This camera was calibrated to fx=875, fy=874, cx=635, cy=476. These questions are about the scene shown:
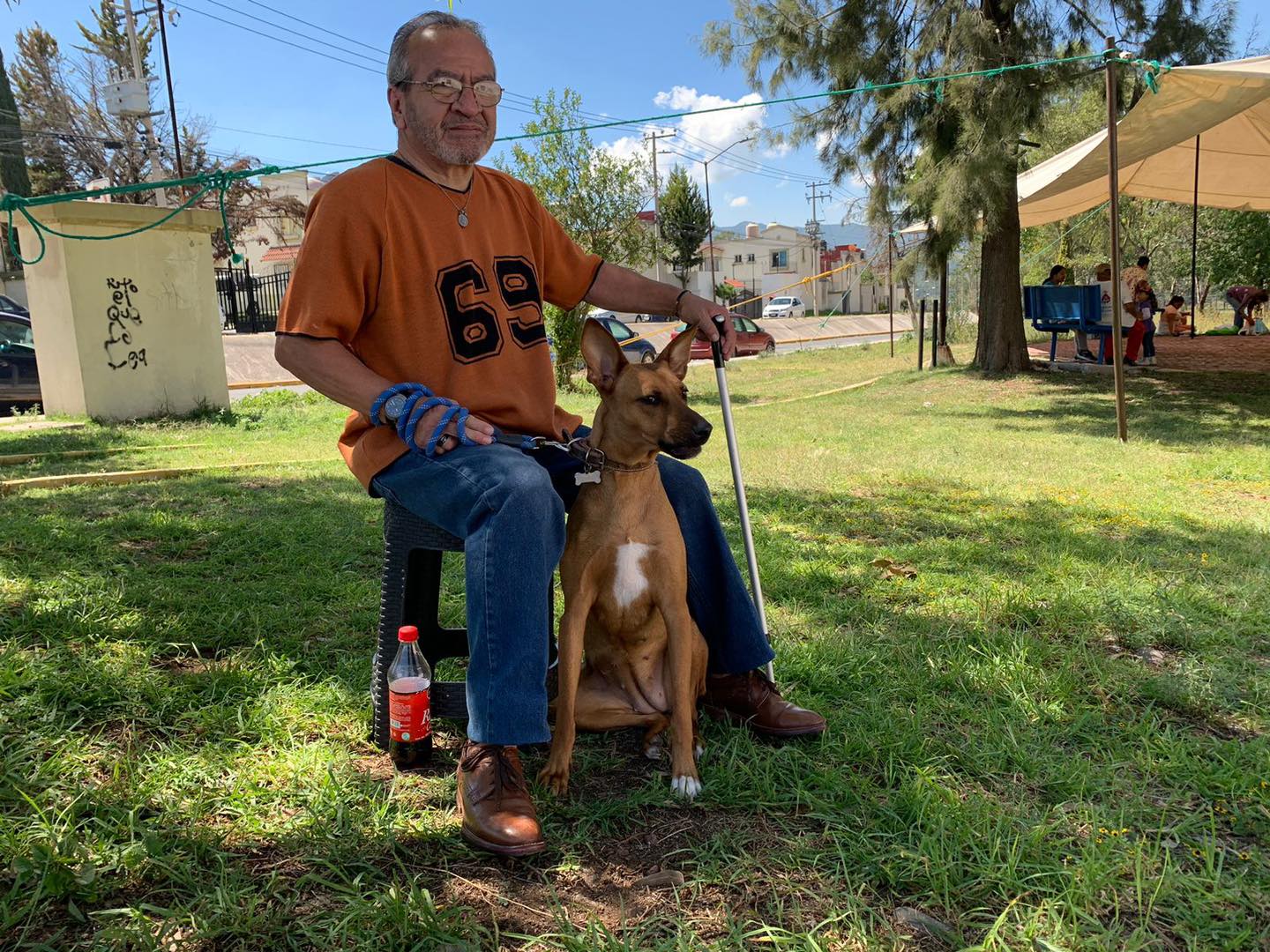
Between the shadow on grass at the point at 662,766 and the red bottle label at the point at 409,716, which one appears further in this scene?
the red bottle label at the point at 409,716

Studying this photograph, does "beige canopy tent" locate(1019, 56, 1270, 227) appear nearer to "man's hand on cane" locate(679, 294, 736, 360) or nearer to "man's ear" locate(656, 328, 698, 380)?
"man's hand on cane" locate(679, 294, 736, 360)

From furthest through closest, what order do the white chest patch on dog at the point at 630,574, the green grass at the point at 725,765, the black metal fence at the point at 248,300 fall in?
the black metal fence at the point at 248,300
the white chest patch on dog at the point at 630,574
the green grass at the point at 725,765

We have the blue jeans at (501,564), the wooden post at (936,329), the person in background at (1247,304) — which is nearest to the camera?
the blue jeans at (501,564)

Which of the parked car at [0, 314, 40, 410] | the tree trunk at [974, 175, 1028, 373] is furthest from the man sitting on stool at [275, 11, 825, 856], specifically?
the parked car at [0, 314, 40, 410]

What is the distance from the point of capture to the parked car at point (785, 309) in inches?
2034

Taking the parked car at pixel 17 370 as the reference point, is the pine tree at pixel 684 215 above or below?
above

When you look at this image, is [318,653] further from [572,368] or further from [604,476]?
[572,368]

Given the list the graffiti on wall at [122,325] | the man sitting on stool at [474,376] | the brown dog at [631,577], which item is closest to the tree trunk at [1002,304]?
the man sitting on stool at [474,376]

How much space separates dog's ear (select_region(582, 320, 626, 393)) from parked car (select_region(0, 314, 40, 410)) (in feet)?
39.3

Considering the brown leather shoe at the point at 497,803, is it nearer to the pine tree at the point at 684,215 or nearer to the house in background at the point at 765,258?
the pine tree at the point at 684,215

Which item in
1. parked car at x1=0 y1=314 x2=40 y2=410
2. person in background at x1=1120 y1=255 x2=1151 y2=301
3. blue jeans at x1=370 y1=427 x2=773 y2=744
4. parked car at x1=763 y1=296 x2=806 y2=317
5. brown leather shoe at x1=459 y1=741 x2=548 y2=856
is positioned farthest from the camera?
parked car at x1=763 y1=296 x2=806 y2=317

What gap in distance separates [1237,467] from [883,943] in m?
6.12

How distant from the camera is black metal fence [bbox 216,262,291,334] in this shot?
25250mm

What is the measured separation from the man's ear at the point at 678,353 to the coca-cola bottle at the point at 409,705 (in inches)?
42.2
